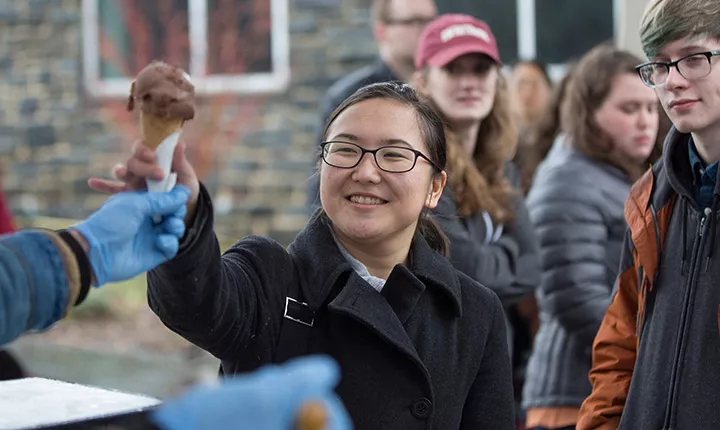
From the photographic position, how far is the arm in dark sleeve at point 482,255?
3404mm

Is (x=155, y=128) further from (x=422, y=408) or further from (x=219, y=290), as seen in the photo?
(x=422, y=408)

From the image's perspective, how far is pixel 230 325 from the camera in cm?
207

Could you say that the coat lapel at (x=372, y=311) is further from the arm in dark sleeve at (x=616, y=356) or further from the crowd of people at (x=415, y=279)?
the arm in dark sleeve at (x=616, y=356)

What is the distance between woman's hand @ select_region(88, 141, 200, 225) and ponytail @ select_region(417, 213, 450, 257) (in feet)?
2.94

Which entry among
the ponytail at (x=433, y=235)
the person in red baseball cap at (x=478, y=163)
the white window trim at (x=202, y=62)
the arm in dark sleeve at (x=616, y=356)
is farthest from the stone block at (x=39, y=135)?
the arm in dark sleeve at (x=616, y=356)

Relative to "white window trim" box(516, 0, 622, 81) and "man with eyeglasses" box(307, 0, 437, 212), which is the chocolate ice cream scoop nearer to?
"man with eyeglasses" box(307, 0, 437, 212)

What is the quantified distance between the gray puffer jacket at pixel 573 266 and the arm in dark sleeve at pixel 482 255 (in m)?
0.13

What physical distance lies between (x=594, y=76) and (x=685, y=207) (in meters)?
1.33

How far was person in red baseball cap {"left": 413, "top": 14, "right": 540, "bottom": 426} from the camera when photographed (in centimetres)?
349

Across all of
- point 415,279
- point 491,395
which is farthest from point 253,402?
point 491,395

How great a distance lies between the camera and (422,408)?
7.37 ft

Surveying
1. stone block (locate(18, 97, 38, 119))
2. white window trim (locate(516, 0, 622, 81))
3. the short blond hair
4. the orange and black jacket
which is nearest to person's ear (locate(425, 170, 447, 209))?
the orange and black jacket

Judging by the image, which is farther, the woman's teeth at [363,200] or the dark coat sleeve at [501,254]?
the dark coat sleeve at [501,254]

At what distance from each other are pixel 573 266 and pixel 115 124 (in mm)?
6792
